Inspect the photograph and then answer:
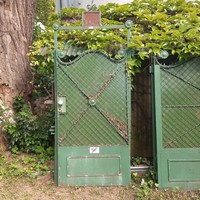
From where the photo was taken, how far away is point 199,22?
4.79 meters

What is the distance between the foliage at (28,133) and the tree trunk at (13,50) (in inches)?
25.2

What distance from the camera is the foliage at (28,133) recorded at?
5590 mm

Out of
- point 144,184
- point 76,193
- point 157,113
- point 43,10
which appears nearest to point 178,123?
point 157,113

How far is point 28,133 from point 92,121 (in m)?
1.78

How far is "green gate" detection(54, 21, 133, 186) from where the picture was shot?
4.47m

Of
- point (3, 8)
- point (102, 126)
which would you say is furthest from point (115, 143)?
point (3, 8)

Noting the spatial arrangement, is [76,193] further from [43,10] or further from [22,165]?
[43,10]

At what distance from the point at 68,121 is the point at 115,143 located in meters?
0.90

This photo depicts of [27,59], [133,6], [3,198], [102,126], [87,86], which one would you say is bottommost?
[3,198]

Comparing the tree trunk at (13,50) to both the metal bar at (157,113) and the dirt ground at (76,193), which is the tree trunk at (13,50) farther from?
the metal bar at (157,113)

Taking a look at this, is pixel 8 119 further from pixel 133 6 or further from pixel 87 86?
pixel 133 6

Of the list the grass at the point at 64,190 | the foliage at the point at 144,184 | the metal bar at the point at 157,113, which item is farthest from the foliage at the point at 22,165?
the metal bar at the point at 157,113

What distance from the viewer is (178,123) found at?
14.9 feet

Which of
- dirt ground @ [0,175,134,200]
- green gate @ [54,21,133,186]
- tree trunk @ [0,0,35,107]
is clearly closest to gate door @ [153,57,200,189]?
green gate @ [54,21,133,186]
